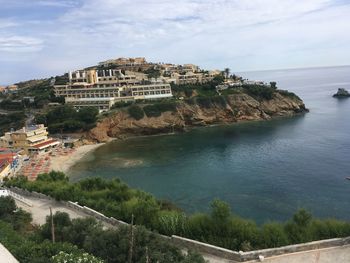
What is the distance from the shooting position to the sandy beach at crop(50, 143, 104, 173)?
4775cm

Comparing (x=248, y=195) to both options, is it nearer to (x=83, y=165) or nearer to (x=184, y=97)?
→ (x=83, y=165)

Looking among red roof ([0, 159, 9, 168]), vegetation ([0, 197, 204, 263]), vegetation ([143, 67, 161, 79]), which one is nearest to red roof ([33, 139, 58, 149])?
red roof ([0, 159, 9, 168])

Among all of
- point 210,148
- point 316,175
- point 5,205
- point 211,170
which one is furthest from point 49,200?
point 210,148

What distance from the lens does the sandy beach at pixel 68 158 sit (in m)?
47.8

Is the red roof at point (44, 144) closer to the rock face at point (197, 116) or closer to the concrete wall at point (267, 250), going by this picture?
the rock face at point (197, 116)

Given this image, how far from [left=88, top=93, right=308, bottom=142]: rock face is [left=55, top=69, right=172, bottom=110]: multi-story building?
933cm

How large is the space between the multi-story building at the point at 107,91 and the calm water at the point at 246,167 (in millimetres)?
16404

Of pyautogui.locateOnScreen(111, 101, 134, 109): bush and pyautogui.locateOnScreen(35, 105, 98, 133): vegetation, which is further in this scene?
pyautogui.locateOnScreen(111, 101, 134, 109): bush

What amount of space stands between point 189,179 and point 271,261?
25267 millimetres

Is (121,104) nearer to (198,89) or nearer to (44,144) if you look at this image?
(44,144)

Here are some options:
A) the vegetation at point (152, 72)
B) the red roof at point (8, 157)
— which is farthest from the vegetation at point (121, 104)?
the vegetation at point (152, 72)

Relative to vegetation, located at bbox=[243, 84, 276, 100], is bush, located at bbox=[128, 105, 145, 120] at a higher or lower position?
lower

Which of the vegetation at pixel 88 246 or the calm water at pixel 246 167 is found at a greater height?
the vegetation at pixel 88 246

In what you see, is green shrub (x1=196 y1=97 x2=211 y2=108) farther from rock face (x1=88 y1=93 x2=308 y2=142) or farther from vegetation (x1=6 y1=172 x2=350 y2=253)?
vegetation (x1=6 y1=172 x2=350 y2=253)
